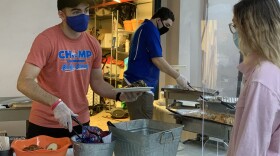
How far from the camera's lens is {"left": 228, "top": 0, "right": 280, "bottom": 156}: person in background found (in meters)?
1.02

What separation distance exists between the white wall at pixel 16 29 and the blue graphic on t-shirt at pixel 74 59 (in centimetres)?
143

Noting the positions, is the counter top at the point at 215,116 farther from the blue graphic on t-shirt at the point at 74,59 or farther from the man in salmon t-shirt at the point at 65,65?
the blue graphic on t-shirt at the point at 74,59

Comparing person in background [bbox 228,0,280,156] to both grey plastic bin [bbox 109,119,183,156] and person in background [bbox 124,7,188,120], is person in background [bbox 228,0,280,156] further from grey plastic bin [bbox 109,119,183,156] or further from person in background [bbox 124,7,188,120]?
person in background [bbox 124,7,188,120]

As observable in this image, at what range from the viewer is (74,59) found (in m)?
1.61

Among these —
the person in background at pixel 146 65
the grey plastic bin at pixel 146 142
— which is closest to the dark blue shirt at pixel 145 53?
the person in background at pixel 146 65

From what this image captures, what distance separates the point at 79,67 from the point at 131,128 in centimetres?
43

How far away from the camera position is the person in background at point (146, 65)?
2602 millimetres

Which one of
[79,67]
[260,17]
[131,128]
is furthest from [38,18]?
[260,17]

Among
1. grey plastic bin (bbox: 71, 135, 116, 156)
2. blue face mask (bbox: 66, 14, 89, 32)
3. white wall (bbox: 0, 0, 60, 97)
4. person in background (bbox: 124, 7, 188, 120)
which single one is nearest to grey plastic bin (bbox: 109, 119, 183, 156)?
grey plastic bin (bbox: 71, 135, 116, 156)

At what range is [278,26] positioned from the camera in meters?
1.09

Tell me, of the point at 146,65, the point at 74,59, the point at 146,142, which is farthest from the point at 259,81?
the point at 146,65

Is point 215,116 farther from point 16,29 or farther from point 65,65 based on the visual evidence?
point 16,29

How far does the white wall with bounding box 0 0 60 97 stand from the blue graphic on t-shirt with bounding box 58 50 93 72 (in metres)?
1.43

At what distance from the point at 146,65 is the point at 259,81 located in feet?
5.49
